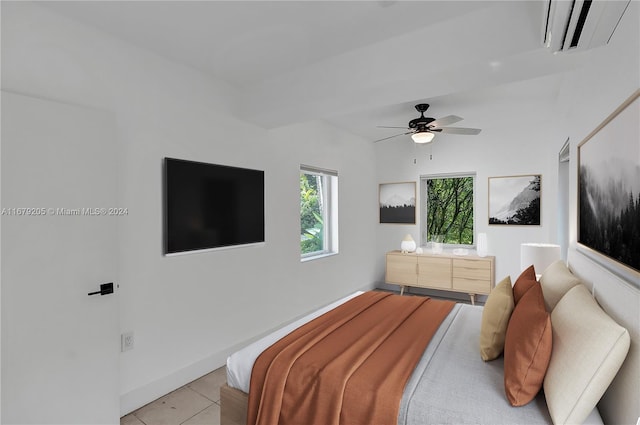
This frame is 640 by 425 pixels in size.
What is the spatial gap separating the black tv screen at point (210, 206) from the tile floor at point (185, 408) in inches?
42.7

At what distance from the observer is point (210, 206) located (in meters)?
2.81

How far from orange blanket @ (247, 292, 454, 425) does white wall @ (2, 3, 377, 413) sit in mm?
1147

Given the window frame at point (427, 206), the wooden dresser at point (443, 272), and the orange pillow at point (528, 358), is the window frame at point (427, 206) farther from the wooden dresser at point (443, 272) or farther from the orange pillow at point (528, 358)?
→ the orange pillow at point (528, 358)

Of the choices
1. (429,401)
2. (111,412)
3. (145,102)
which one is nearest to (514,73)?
(429,401)

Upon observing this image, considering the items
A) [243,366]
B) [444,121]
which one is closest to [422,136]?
[444,121]

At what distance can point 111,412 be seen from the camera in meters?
2.06

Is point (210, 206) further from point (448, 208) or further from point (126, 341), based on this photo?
point (448, 208)

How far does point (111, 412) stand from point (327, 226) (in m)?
3.19

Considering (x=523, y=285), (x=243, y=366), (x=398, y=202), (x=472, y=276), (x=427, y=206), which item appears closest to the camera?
(x=243, y=366)

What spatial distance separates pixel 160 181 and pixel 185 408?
1.66 metres

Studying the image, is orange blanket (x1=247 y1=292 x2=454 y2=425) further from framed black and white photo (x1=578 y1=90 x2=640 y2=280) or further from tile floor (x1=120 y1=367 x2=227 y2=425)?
framed black and white photo (x1=578 y1=90 x2=640 y2=280)

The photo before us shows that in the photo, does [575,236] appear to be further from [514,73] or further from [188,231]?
[188,231]

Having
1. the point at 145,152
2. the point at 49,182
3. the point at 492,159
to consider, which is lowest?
the point at 49,182

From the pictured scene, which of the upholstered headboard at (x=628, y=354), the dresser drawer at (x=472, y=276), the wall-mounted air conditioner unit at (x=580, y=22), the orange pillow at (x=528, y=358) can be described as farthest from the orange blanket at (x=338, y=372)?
the dresser drawer at (x=472, y=276)
